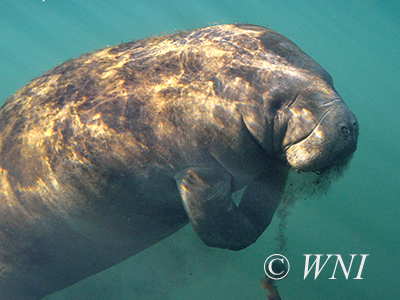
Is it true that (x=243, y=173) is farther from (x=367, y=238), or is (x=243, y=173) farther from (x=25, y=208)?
(x=367, y=238)

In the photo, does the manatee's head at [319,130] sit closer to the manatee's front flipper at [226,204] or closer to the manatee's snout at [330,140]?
the manatee's snout at [330,140]

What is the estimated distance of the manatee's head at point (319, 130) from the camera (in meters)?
2.10

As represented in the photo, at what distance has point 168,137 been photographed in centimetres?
233

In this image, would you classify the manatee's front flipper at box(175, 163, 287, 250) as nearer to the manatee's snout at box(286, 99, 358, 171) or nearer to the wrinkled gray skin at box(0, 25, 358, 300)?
the wrinkled gray skin at box(0, 25, 358, 300)

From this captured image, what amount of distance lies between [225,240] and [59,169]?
1592mm

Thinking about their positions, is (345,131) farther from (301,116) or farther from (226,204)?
(226,204)

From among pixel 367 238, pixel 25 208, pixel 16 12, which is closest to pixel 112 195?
pixel 25 208

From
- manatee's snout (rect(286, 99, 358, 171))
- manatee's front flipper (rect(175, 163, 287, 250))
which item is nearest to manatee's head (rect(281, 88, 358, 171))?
manatee's snout (rect(286, 99, 358, 171))

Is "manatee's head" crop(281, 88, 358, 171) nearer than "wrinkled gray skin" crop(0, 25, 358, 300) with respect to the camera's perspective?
Yes

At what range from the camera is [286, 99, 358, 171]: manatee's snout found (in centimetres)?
209

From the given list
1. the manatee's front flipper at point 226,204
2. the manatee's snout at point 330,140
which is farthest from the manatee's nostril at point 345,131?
the manatee's front flipper at point 226,204

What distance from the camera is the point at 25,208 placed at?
2773mm

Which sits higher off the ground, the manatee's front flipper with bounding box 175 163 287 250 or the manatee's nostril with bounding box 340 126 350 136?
the manatee's nostril with bounding box 340 126 350 136

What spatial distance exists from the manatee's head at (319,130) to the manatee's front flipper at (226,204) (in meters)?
0.43
